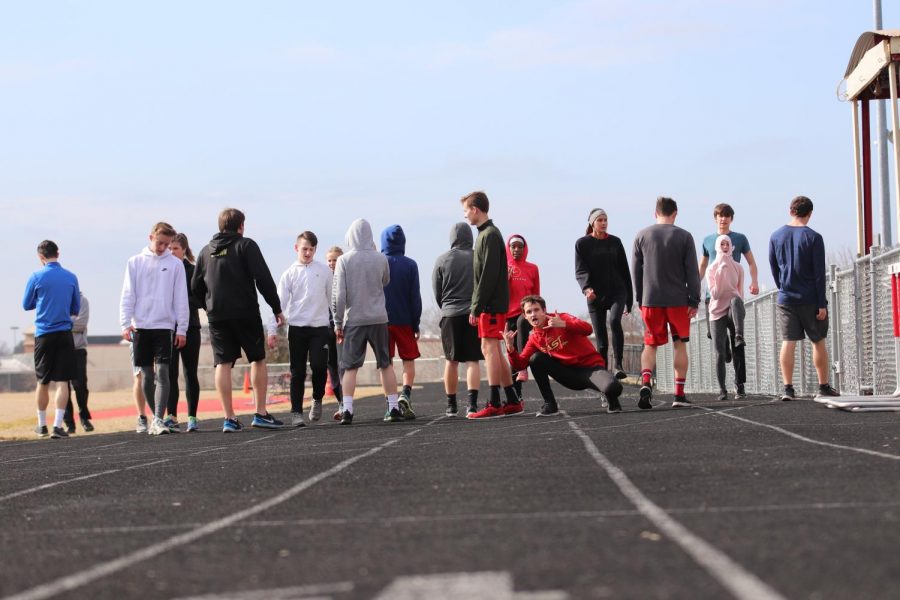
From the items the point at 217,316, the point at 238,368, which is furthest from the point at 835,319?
the point at 238,368

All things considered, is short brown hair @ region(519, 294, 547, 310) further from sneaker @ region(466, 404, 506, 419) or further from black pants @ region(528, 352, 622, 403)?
sneaker @ region(466, 404, 506, 419)

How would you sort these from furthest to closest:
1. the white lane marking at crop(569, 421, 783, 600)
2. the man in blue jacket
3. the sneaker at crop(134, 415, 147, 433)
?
1. the man in blue jacket
2. the sneaker at crop(134, 415, 147, 433)
3. the white lane marking at crop(569, 421, 783, 600)

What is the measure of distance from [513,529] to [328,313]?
8200 millimetres

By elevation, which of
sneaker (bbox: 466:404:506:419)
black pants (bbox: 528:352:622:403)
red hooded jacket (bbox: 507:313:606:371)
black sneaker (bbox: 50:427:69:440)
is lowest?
black sneaker (bbox: 50:427:69:440)

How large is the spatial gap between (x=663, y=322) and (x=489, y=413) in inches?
71.7

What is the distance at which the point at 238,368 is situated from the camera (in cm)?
5481

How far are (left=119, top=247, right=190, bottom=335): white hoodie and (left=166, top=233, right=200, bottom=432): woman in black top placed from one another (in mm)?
308

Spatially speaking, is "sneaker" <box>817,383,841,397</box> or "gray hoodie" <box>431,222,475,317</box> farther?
"gray hoodie" <box>431,222,475,317</box>

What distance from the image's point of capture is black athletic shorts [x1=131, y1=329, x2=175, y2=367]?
39.8ft

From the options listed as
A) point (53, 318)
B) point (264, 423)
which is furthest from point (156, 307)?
point (53, 318)

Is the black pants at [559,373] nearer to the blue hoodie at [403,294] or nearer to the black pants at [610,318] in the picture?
the black pants at [610,318]

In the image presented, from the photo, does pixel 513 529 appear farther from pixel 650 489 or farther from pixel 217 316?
pixel 217 316

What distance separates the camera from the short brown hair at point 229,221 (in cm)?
1193

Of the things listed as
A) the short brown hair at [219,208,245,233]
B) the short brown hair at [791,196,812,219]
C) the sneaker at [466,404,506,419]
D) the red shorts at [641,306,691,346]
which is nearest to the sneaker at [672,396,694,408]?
the red shorts at [641,306,691,346]
